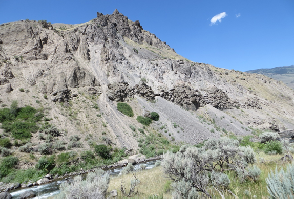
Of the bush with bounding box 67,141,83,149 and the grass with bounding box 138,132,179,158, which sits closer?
the bush with bounding box 67,141,83,149

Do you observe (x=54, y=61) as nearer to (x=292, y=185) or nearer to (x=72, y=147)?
(x=72, y=147)

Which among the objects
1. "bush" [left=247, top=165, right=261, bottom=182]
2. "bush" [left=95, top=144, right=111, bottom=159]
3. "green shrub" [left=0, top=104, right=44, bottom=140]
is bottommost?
"bush" [left=95, top=144, right=111, bottom=159]

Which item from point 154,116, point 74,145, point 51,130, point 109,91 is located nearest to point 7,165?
point 51,130

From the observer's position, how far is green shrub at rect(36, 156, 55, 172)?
16.2m

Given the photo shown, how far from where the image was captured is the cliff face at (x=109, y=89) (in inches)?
1051

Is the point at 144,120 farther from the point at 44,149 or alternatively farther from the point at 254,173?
the point at 254,173

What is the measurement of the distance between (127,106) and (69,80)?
12.3m

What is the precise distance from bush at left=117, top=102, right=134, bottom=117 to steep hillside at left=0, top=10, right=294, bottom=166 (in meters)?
0.88

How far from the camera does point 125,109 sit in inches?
1244

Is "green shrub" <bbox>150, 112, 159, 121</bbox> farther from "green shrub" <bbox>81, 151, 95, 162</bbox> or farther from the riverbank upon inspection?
"green shrub" <bbox>81, 151, 95, 162</bbox>

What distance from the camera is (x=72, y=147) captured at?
2034 cm

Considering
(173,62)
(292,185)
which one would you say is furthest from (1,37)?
(292,185)

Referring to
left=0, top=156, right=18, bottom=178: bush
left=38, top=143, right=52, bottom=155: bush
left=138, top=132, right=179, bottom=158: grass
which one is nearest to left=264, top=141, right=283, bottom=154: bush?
left=138, top=132, right=179, bottom=158: grass

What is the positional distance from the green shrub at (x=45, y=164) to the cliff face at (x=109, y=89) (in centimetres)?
473
